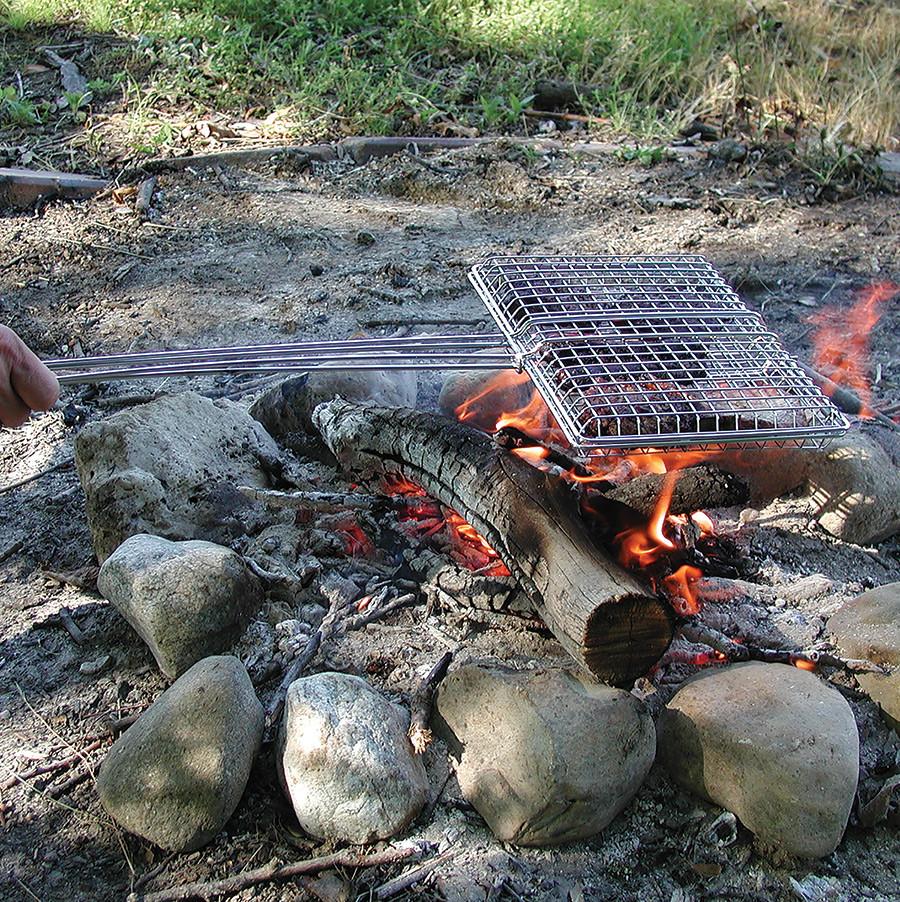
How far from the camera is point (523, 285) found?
3.09 metres

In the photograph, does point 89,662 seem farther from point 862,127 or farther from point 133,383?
point 862,127

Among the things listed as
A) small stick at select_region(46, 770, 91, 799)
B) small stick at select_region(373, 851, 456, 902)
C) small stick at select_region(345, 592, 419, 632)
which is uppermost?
small stick at select_region(373, 851, 456, 902)

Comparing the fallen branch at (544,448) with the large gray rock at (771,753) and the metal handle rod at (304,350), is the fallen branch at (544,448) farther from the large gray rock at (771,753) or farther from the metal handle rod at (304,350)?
the large gray rock at (771,753)

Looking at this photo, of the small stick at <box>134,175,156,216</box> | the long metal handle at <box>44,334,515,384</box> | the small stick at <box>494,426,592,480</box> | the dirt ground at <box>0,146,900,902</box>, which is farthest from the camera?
the small stick at <box>134,175,156,216</box>

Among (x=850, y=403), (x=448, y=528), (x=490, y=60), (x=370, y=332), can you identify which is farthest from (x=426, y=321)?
(x=490, y=60)

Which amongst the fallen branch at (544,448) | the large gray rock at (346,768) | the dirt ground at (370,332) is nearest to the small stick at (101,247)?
the dirt ground at (370,332)

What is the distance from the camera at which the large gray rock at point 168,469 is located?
2951 mm

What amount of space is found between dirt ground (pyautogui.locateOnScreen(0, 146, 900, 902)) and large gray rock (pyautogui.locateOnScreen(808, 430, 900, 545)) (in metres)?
0.07

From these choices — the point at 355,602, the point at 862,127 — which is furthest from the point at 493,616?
the point at 862,127

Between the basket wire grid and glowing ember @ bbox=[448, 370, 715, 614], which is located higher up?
the basket wire grid

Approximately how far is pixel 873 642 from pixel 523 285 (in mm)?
1447

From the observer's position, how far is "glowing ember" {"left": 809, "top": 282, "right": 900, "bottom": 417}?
13.5ft

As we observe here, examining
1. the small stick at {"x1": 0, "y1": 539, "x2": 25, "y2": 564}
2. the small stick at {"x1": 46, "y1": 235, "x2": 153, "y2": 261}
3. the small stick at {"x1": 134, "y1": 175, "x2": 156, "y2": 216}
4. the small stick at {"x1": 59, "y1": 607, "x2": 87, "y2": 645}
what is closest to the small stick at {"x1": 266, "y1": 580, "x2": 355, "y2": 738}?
the small stick at {"x1": 59, "y1": 607, "x2": 87, "y2": 645}

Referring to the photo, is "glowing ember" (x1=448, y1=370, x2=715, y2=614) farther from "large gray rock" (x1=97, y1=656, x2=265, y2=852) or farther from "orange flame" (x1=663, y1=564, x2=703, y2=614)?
"large gray rock" (x1=97, y1=656, x2=265, y2=852)
